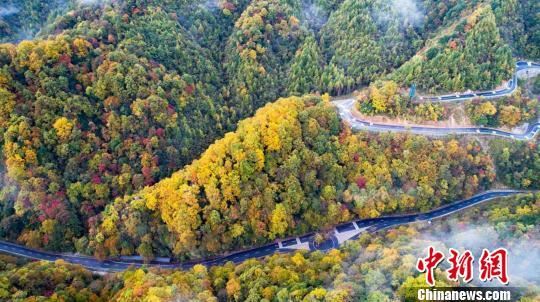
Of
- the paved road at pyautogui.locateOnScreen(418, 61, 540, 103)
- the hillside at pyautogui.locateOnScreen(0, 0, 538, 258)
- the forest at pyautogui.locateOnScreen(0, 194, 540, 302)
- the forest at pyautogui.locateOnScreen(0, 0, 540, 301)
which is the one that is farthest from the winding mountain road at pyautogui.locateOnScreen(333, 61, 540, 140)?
the forest at pyautogui.locateOnScreen(0, 194, 540, 302)

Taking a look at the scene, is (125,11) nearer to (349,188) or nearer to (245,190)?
(245,190)

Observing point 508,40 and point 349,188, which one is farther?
point 508,40

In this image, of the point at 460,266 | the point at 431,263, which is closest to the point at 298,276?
the point at 431,263

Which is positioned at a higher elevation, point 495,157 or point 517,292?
point 495,157

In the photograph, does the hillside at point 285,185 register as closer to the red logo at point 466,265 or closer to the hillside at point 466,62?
the hillside at point 466,62

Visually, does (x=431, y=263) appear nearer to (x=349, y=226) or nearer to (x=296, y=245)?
(x=349, y=226)

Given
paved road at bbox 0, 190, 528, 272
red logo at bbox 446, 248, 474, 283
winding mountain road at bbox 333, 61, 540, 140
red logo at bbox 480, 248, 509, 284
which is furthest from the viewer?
winding mountain road at bbox 333, 61, 540, 140

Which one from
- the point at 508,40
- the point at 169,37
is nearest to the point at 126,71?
the point at 169,37

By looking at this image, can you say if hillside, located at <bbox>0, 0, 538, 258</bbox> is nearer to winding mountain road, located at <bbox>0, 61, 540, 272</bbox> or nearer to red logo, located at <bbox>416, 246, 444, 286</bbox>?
winding mountain road, located at <bbox>0, 61, 540, 272</bbox>
